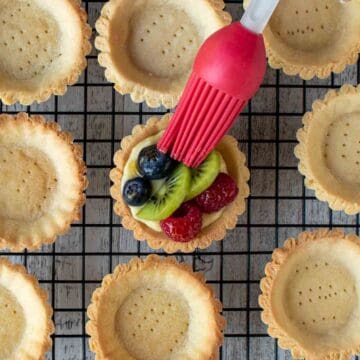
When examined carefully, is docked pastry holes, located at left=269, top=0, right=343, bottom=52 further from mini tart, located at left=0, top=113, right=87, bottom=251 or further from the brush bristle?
mini tart, located at left=0, top=113, right=87, bottom=251

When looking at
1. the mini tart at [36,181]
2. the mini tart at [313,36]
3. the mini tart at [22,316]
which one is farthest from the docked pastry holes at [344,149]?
the mini tart at [22,316]

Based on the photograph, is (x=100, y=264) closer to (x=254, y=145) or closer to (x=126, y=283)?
(x=126, y=283)

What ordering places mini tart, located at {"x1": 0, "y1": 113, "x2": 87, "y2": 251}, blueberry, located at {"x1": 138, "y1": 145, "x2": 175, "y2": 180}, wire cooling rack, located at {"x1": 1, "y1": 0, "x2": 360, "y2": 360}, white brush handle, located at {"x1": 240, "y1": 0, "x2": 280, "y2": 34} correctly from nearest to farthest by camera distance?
white brush handle, located at {"x1": 240, "y1": 0, "x2": 280, "y2": 34} < blueberry, located at {"x1": 138, "y1": 145, "x2": 175, "y2": 180} < mini tart, located at {"x1": 0, "y1": 113, "x2": 87, "y2": 251} < wire cooling rack, located at {"x1": 1, "y1": 0, "x2": 360, "y2": 360}


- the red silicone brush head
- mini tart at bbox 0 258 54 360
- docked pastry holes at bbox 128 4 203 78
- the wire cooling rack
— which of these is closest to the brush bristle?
the red silicone brush head

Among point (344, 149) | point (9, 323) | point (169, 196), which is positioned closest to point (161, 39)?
point (169, 196)

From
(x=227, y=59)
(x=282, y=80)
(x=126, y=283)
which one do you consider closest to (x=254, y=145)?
(x=282, y=80)
